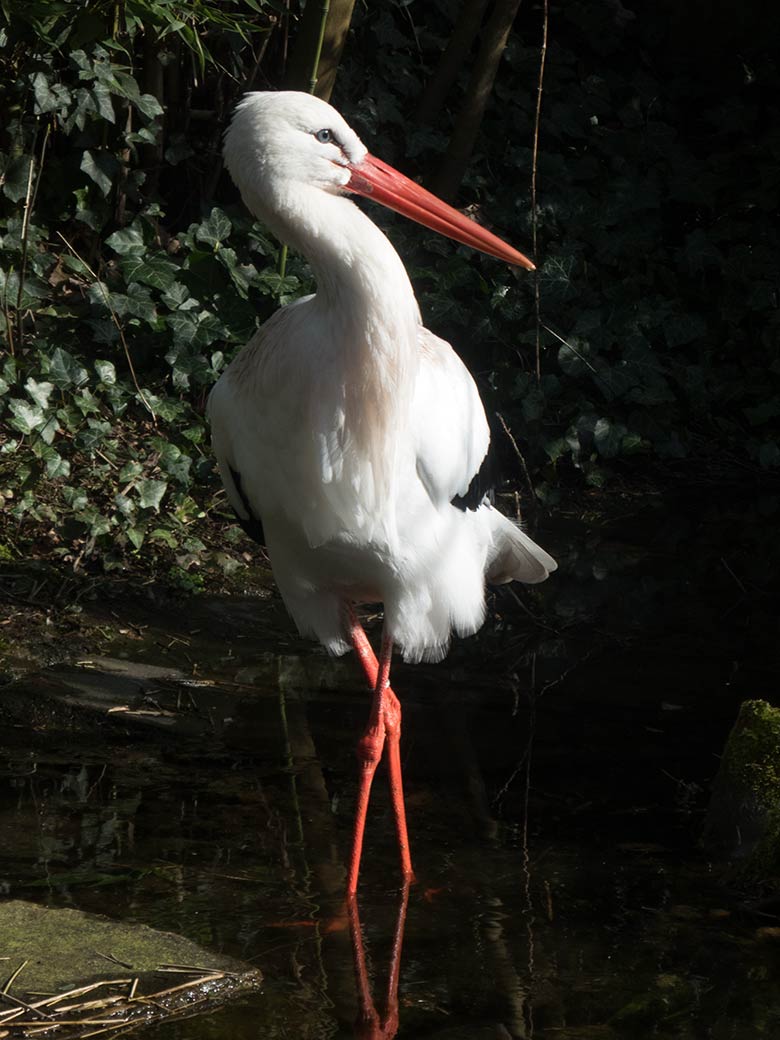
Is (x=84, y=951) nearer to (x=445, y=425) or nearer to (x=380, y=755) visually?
(x=380, y=755)

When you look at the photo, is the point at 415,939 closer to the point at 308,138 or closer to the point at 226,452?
the point at 226,452

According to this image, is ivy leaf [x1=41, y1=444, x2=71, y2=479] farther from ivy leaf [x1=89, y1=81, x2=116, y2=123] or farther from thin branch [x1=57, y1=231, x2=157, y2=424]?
ivy leaf [x1=89, y1=81, x2=116, y2=123]

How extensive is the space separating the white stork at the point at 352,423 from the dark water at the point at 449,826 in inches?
9.8

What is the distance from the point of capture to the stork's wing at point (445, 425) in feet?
13.0

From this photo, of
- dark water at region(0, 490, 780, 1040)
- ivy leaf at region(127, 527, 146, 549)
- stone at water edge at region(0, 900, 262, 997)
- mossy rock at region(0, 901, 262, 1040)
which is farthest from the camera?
ivy leaf at region(127, 527, 146, 549)

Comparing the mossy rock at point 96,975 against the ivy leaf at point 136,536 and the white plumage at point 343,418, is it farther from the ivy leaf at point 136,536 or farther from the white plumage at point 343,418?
the ivy leaf at point 136,536

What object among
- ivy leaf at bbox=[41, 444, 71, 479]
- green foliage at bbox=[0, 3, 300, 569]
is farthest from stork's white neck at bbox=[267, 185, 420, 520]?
ivy leaf at bbox=[41, 444, 71, 479]

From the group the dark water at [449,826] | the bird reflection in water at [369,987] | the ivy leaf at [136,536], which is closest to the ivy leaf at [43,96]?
the ivy leaf at [136,536]

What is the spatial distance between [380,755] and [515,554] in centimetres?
105

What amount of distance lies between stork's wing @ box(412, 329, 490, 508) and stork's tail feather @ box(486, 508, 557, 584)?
513 mm

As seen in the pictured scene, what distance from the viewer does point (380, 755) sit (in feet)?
13.7

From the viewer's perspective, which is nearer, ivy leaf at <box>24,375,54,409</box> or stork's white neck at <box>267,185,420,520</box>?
stork's white neck at <box>267,185,420,520</box>

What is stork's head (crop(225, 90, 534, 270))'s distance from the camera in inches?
141

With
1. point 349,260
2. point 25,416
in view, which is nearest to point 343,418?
point 349,260
